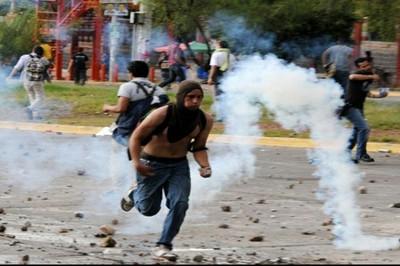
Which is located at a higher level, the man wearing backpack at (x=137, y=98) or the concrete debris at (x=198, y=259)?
the man wearing backpack at (x=137, y=98)

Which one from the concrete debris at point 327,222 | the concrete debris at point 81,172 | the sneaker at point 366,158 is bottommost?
the concrete debris at point 81,172

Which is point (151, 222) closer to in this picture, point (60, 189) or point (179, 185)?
point (179, 185)

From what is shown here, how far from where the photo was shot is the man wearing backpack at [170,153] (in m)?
9.31

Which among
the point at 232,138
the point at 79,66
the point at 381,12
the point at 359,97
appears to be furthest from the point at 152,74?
the point at 79,66

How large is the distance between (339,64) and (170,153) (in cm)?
828

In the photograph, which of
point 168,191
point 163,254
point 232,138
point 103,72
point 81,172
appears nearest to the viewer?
point 163,254

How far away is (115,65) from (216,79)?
11.7 m

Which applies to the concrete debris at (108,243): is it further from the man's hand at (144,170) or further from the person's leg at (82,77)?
the person's leg at (82,77)

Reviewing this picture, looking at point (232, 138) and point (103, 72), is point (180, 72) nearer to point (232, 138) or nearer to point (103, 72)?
point (232, 138)

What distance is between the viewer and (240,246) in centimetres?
1009

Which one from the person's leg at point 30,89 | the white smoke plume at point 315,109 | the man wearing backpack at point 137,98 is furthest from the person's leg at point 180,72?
the man wearing backpack at point 137,98

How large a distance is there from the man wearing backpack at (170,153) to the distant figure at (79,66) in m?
21.7

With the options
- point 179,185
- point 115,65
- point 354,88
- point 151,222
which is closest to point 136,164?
point 179,185

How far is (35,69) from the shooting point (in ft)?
72.9
